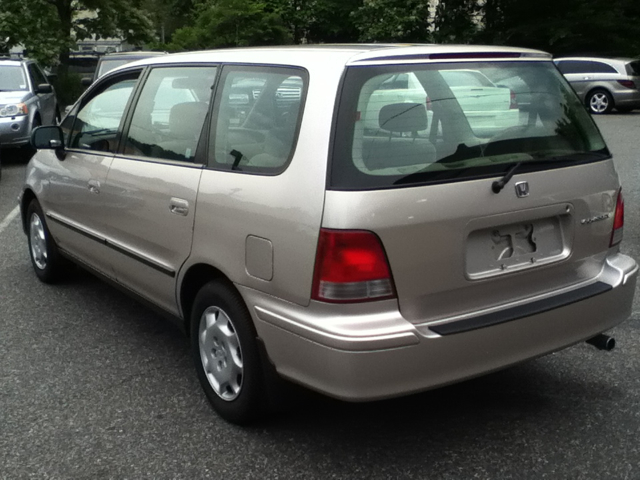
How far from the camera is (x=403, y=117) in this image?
10.9 feet

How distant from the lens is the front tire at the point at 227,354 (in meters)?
3.61

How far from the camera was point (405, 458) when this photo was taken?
11.5 ft

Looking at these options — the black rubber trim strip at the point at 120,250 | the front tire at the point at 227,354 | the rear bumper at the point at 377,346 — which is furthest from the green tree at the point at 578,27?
the rear bumper at the point at 377,346

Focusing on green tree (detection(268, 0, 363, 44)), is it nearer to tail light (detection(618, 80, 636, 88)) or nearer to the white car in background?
tail light (detection(618, 80, 636, 88))

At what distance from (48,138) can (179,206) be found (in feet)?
6.13

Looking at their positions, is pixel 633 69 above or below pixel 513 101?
below

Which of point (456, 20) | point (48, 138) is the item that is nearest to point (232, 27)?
point (456, 20)

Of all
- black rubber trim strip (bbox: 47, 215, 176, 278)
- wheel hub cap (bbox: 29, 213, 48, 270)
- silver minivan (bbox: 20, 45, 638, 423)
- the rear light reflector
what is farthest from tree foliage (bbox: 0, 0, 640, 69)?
the rear light reflector

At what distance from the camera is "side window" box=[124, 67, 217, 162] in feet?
13.5

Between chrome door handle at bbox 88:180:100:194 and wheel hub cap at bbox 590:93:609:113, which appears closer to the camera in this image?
chrome door handle at bbox 88:180:100:194

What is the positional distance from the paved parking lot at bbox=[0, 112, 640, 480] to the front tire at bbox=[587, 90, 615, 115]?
62.5 ft

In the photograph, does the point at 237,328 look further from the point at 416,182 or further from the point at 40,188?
the point at 40,188

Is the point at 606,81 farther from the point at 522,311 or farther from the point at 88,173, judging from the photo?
the point at 522,311

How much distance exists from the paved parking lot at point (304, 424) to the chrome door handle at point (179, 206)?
0.91m
